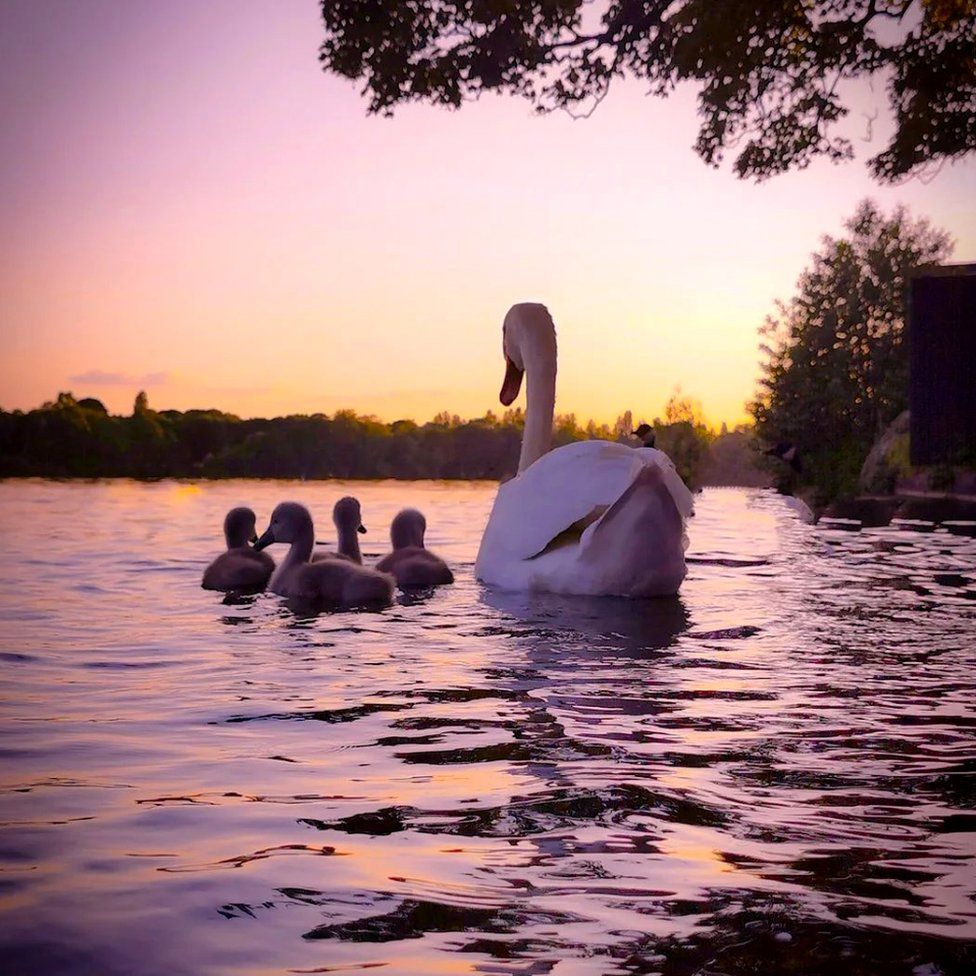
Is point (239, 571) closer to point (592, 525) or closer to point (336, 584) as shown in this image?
point (336, 584)

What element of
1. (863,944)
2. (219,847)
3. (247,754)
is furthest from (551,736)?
(863,944)

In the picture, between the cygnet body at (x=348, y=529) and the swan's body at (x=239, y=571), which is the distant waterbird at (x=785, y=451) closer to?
the cygnet body at (x=348, y=529)

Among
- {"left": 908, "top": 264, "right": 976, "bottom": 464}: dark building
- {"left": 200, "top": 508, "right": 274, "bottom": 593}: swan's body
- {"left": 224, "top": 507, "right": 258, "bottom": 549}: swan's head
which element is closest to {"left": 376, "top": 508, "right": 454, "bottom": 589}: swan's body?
{"left": 200, "top": 508, "right": 274, "bottom": 593}: swan's body

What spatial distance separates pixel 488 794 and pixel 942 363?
23609 mm

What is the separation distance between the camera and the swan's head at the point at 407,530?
9.99 m

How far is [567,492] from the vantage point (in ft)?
26.2

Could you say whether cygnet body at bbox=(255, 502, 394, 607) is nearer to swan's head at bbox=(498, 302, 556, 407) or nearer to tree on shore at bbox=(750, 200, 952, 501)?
swan's head at bbox=(498, 302, 556, 407)

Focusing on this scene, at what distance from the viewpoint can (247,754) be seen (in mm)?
3869

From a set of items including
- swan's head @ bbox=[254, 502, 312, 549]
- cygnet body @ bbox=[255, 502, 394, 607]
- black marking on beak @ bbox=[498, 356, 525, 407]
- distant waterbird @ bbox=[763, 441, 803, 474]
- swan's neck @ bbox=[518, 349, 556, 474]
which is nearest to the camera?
cygnet body @ bbox=[255, 502, 394, 607]

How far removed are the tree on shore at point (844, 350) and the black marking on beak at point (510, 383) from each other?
32967 mm

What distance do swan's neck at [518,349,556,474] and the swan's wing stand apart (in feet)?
5.17

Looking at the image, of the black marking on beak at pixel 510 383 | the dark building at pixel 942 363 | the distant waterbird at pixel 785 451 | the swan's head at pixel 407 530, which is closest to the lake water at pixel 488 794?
the swan's head at pixel 407 530

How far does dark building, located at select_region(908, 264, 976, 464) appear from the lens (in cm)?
2453

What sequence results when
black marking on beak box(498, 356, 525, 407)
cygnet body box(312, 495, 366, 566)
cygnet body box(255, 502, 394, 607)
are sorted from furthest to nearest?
black marking on beak box(498, 356, 525, 407) → cygnet body box(312, 495, 366, 566) → cygnet body box(255, 502, 394, 607)
